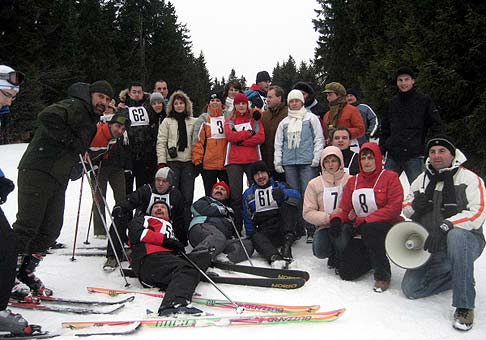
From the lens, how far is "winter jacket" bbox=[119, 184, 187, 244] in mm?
5105

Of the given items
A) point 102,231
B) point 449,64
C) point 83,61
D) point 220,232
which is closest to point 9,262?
point 220,232

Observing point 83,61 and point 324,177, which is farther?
point 83,61

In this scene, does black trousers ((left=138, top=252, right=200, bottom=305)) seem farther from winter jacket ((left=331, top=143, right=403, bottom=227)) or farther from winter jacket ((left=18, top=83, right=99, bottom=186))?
winter jacket ((left=331, top=143, right=403, bottom=227))

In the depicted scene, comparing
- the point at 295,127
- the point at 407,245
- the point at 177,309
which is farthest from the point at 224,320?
the point at 295,127

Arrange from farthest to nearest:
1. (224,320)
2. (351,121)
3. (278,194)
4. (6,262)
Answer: (351,121), (278,194), (224,320), (6,262)

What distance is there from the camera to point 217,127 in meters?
6.24

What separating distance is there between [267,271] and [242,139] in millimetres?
2001

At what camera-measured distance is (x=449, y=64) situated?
875 centimetres

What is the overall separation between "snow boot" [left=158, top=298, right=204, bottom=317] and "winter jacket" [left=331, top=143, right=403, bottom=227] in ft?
6.12

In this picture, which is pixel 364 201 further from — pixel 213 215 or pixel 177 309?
pixel 177 309

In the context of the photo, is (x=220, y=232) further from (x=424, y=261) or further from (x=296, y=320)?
(x=424, y=261)

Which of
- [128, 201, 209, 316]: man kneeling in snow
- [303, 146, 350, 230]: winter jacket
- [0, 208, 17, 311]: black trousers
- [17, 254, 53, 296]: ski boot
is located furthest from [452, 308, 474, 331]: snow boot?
[17, 254, 53, 296]: ski boot

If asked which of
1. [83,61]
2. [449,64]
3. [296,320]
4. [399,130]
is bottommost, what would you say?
[296,320]

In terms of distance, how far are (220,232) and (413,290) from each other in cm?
232
